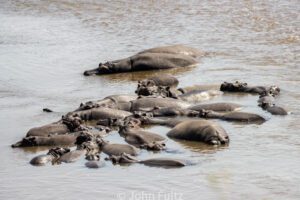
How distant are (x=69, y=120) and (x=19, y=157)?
1261 millimetres

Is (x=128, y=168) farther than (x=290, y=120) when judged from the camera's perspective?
No

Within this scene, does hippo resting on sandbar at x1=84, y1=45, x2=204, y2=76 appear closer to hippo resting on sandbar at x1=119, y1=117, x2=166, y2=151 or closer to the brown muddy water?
the brown muddy water

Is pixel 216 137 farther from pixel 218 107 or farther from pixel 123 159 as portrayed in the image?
pixel 218 107

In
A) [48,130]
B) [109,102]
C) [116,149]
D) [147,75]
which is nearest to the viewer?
[116,149]

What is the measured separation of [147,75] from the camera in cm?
1647

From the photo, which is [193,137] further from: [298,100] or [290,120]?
[298,100]

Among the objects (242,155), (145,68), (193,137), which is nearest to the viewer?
(242,155)

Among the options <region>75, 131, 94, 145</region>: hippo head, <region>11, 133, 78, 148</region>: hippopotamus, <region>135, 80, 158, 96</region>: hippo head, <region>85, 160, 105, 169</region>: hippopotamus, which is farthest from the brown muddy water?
<region>135, 80, 158, 96</region>: hippo head

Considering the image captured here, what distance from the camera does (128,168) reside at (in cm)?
979

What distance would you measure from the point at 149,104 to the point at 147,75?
3.68m

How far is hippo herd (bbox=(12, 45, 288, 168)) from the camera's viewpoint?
33.9 feet

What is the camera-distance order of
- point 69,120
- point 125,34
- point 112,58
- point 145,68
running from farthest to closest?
1. point 125,34
2. point 112,58
3. point 145,68
4. point 69,120

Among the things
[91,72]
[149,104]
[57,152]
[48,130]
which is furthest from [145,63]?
[57,152]

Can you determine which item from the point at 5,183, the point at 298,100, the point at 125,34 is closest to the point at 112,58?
the point at 125,34
